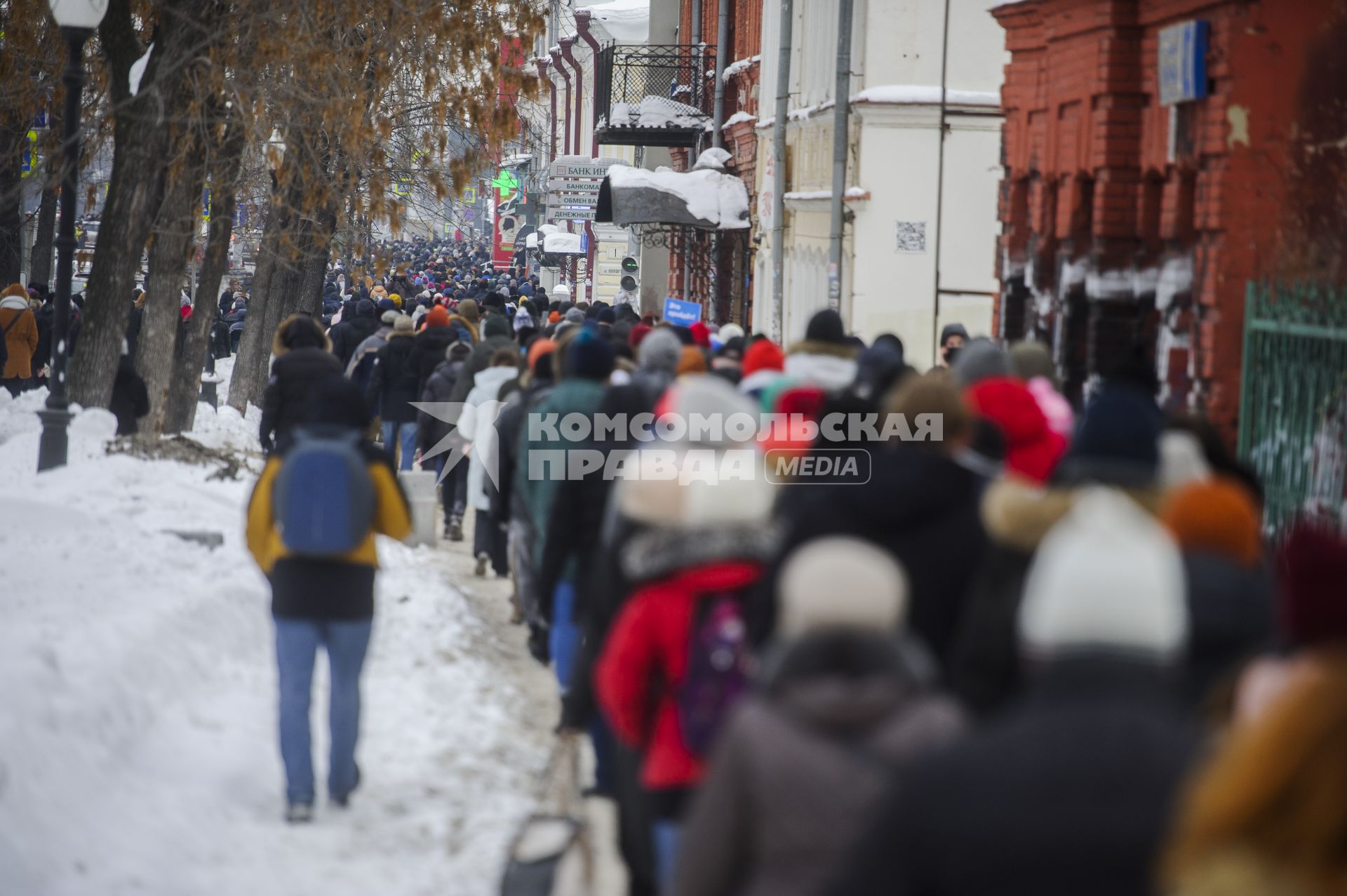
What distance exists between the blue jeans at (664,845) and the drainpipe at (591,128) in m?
32.0

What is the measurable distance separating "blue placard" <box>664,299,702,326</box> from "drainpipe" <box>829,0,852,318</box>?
1.39 meters

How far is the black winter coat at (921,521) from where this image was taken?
4660 millimetres

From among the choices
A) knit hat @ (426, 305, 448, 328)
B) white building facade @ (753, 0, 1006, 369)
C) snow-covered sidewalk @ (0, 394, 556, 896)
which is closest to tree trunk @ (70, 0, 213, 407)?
knit hat @ (426, 305, 448, 328)

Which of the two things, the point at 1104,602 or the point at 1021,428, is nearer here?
the point at 1104,602

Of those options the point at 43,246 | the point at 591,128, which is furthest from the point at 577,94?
the point at 43,246

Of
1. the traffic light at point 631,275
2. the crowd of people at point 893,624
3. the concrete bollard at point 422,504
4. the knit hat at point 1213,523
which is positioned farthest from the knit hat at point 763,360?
the traffic light at point 631,275

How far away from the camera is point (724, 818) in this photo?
A: 3238 millimetres

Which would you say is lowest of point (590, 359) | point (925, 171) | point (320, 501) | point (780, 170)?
point (320, 501)

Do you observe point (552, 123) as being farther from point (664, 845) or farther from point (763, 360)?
point (664, 845)

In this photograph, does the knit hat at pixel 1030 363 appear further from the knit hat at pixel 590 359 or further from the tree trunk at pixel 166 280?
the tree trunk at pixel 166 280

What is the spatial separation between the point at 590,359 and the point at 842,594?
512 cm

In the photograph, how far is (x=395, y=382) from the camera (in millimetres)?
16000

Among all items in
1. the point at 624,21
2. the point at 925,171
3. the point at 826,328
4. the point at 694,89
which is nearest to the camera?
the point at 826,328

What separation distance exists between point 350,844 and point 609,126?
25246 mm
